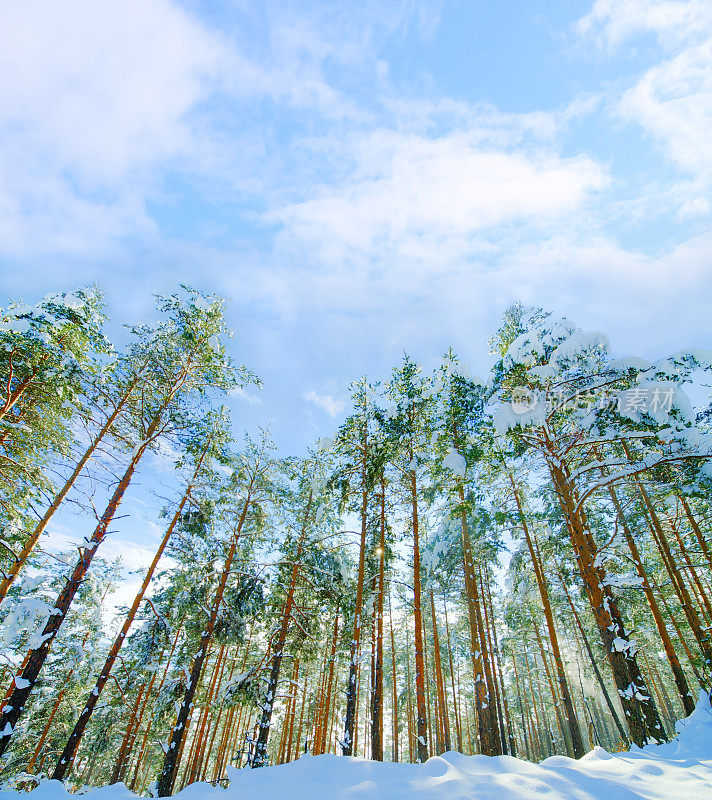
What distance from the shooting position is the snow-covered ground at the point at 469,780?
12.0ft

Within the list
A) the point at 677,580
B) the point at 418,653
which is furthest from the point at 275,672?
the point at 677,580

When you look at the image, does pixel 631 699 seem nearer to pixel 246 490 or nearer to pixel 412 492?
pixel 412 492

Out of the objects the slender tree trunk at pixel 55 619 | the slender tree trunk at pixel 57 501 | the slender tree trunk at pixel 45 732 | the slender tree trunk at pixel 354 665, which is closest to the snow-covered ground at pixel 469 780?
the slender tree trunk at pixel 55 619

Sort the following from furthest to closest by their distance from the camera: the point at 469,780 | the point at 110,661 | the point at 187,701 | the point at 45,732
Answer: the point at 45,732 → the point at 187,701 → the point at 110,661 → the point at 469,780

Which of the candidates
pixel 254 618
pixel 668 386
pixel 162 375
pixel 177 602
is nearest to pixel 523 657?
pixel 254 618

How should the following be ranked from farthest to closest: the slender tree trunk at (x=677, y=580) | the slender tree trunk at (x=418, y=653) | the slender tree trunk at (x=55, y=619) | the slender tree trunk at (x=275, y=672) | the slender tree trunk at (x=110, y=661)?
1. the slender tree trunk at (x=275, y=672)
2. the slender tree trunk at (x=677, y=580)
3. the slender tree trunk at (x=418, y=653)
4. the slender tree trunk at (x=110, y=661)
5. the slender tree trunk at (x=55, y=619)

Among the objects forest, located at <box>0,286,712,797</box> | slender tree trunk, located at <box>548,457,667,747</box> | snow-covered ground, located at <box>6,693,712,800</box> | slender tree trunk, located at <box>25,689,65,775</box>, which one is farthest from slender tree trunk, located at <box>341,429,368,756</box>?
slender tree trunk, located at <box>25,689,65,775</box>

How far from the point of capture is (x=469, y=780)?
398 cm

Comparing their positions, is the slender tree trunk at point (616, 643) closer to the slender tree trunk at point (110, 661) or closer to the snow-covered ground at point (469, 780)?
the snow-covered ground at point (469, 780)

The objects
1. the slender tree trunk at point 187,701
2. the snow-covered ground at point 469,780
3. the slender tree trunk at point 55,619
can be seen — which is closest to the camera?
the snow-covered ground at point 469,780

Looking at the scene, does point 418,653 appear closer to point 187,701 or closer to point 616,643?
point 616,643

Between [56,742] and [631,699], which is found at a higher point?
[631,699]

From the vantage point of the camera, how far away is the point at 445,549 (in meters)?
21.1

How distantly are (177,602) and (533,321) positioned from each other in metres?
17.9
